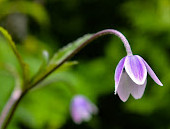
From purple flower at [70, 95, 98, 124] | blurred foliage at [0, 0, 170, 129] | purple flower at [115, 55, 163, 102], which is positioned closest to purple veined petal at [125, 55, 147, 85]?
purple flower at [115, 55, 163, 102]

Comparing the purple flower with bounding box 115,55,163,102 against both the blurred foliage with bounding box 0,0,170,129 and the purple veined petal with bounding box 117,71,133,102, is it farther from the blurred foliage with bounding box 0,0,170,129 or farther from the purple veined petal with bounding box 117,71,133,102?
the blurred foliage with bounding box 0,0,170,129

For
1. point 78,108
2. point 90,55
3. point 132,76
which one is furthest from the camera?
point 90,55

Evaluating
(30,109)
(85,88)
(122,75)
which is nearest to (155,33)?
→ (85,88)

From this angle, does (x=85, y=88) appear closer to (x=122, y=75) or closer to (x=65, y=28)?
(x=65, y=28)

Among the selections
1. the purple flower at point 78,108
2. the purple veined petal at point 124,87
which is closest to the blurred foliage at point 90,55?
the purple flower at point 78,108

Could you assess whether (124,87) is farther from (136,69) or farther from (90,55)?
(90,55)

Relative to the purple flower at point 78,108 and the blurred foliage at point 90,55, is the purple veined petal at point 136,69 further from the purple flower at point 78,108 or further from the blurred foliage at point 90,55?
the blurred foliage at point 90,55

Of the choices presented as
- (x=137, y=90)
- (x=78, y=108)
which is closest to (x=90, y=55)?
(x=78, y=108)
